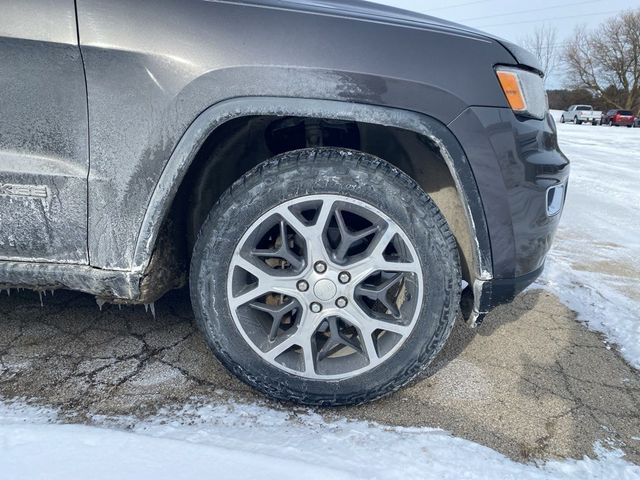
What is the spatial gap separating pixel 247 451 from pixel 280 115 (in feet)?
3.53

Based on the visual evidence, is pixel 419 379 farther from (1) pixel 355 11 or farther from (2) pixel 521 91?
(1) pixel 355 11

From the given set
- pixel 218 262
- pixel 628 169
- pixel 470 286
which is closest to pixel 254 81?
pixel 218 262

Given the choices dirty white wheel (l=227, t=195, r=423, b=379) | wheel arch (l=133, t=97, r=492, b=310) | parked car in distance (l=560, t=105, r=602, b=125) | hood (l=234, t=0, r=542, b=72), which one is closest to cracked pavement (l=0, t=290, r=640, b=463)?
dirty white wheel (l=227, t=195, r=423, b=379)

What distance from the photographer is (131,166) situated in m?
1.53

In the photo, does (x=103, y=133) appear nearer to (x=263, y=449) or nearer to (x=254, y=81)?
(x=254, y=81)

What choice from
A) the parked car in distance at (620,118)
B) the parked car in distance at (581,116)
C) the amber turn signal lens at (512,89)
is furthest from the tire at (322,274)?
the parked car in distance at (581,116)

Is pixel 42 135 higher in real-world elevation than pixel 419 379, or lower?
higher

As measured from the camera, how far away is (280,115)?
1.54m

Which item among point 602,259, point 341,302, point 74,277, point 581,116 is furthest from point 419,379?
point 581,116

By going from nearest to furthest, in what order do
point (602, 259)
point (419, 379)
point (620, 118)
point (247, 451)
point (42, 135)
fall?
1. point (247, 451)
2. point (42, 135)
3. point (419, 379)
4. point (602, 259)
5. point (620, 118)

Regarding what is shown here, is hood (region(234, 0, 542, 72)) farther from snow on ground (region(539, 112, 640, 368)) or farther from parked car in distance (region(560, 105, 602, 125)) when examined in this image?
parked car in distance (region(560, 105, 602, 125))

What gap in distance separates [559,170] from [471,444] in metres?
1.07

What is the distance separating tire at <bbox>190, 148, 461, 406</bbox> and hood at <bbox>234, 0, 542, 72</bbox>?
464 millimetres

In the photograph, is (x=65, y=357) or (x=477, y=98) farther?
(x=65, y=357)
